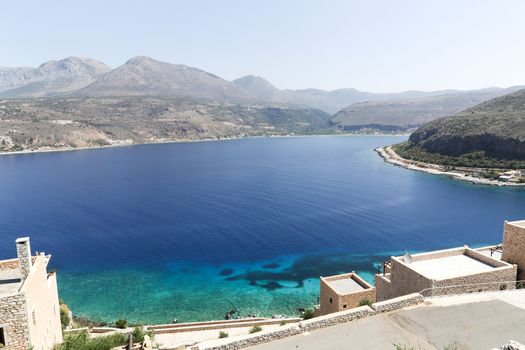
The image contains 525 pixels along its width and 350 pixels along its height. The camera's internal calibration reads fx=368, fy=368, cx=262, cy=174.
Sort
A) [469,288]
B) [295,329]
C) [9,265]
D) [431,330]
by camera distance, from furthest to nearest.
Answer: [9,265] → [469,288] → [295,329] → [431,330]

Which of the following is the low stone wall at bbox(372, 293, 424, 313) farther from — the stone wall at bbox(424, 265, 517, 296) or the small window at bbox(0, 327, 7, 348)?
the small window at bbox(0, 327, 7, 348)

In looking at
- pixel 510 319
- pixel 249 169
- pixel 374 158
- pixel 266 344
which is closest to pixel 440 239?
pixel 510 319

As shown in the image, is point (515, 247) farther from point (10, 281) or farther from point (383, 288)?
point (10, 281)

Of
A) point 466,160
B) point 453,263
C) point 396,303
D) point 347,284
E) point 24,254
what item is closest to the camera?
point 24,254

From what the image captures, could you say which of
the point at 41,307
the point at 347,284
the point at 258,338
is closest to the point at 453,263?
the point at 347,284

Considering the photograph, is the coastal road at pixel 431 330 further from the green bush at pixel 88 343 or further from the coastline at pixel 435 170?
the coastline at pixel 435 170

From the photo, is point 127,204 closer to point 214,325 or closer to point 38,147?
point 214,325
